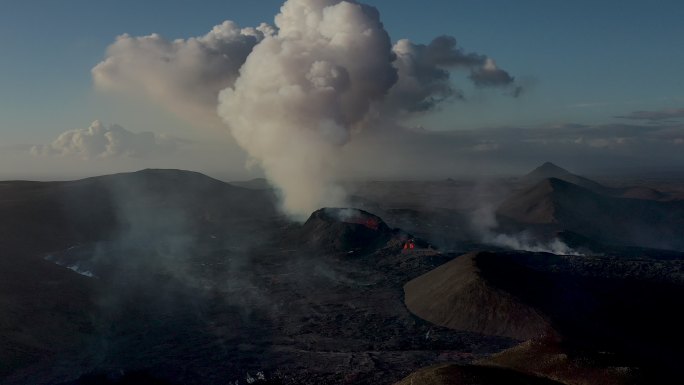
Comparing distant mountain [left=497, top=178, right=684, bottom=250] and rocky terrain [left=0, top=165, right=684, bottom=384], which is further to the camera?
distant mountain [left=497, top=178, right=684, bottom=250]

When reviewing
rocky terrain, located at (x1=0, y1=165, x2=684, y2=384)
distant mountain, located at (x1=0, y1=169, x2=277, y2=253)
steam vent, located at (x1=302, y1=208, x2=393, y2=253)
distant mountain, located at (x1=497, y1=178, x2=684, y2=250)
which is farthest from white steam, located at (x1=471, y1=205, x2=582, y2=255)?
distant mountain, located at (x1=0, y1=169, x2=277, y2=253)

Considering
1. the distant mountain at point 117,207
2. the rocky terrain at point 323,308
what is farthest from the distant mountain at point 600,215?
the distant mountain at point 117,207

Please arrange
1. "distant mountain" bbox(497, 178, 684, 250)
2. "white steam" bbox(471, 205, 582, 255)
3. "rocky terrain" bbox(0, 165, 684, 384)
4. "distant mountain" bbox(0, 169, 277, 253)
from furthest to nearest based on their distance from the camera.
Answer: "distant mountain" bbox(497, 178, 684, 250), "distant mountain" bbox(0, 169, 277, 253), "white steam" bbox(471, 205, 582, 255), "rocky terrain" bbox(0, 165, 684, 384)

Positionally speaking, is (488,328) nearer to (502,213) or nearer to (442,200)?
(502,213)

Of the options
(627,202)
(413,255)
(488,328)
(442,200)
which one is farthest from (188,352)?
(442,200)

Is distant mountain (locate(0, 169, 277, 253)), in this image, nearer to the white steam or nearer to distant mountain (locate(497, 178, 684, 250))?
the white steam

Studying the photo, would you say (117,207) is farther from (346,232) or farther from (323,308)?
(323,308)
